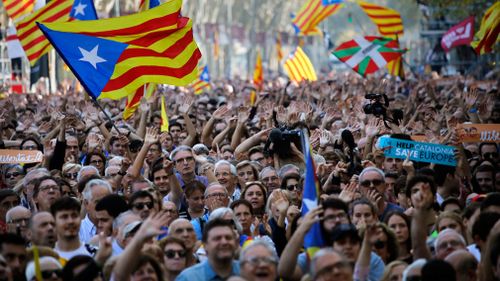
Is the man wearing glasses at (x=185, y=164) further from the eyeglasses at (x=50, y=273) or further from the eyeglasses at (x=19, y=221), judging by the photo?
the eyeglasses at (x=50, y=273)

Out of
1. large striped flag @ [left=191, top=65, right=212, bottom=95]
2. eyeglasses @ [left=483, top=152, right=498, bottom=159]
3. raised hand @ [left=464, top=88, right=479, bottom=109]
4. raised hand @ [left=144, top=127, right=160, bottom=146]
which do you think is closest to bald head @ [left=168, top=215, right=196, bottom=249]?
raised hand @ [left=144, top=127, right=160, bottom=146]

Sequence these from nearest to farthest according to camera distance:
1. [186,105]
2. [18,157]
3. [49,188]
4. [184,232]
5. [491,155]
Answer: [184,232]
[49,188]
[18,157]
[491,155]
[186,105]

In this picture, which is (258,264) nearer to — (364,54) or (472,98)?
(472,98)

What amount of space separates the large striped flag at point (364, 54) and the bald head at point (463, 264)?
1820 cm

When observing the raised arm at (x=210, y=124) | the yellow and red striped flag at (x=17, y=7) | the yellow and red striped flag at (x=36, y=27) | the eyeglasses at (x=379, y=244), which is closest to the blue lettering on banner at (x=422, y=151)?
the eyeglasses at (x=379, y=244)

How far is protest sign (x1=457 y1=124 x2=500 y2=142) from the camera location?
14555mm

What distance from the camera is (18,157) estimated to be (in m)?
13.7

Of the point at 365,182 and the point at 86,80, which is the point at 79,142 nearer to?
the point at 86,80

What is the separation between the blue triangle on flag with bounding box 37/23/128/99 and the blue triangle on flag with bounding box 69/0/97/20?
5.21 metres

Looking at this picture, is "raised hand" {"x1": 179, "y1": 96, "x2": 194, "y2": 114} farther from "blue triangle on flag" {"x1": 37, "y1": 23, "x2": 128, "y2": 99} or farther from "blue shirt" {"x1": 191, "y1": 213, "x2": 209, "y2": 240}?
"blue shirt" {"x1": 191, "y1": 213, "x2": 209, "y2": 240}

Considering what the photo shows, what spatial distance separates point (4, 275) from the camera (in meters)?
7.75

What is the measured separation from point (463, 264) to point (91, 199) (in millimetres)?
3582

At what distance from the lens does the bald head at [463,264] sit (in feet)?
27.9

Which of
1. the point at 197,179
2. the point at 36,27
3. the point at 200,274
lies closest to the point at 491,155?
the point at 197,179
